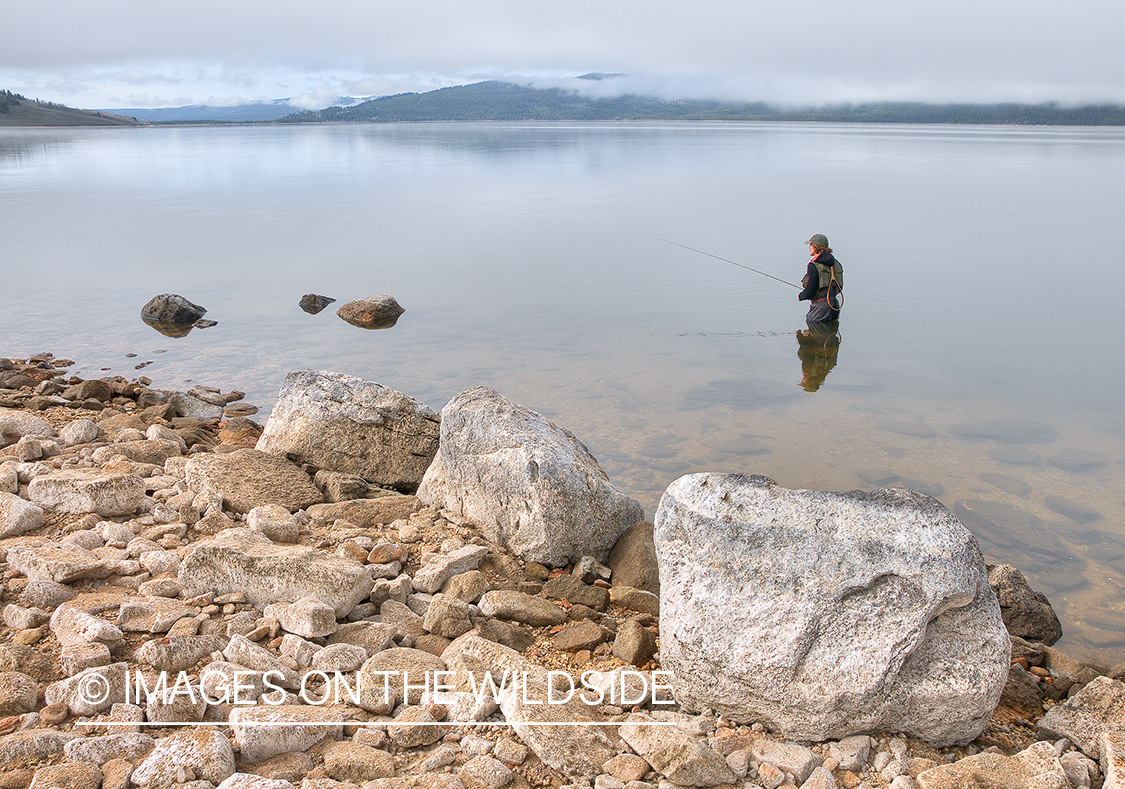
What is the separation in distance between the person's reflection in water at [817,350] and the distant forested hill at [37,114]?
162 m

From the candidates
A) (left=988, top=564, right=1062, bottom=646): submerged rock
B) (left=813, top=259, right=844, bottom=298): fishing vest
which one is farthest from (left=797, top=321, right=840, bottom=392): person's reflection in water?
(left=988, top=564, right=1062, bottom=646): submerged rock

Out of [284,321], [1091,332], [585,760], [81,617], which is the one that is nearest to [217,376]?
[284,321]

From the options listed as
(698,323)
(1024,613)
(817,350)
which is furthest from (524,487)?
(698,323)

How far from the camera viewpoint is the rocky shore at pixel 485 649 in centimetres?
345

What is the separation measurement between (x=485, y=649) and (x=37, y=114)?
183371 mm

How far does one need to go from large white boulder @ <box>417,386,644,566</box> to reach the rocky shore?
0.03 m

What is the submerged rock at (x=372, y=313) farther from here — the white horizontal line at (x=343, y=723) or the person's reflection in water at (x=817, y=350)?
the white horizontal line at (x=343, y=723)

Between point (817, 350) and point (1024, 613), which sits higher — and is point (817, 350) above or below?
above

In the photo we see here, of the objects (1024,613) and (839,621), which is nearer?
(839,621)

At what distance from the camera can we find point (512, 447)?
6293 millimetres

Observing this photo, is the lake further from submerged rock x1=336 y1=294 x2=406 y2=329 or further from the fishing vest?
the fishing vest

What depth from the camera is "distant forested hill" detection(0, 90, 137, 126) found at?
451 feet

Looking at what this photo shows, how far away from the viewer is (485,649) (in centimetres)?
432

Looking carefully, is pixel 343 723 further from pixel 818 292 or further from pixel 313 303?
pixel 313 303
